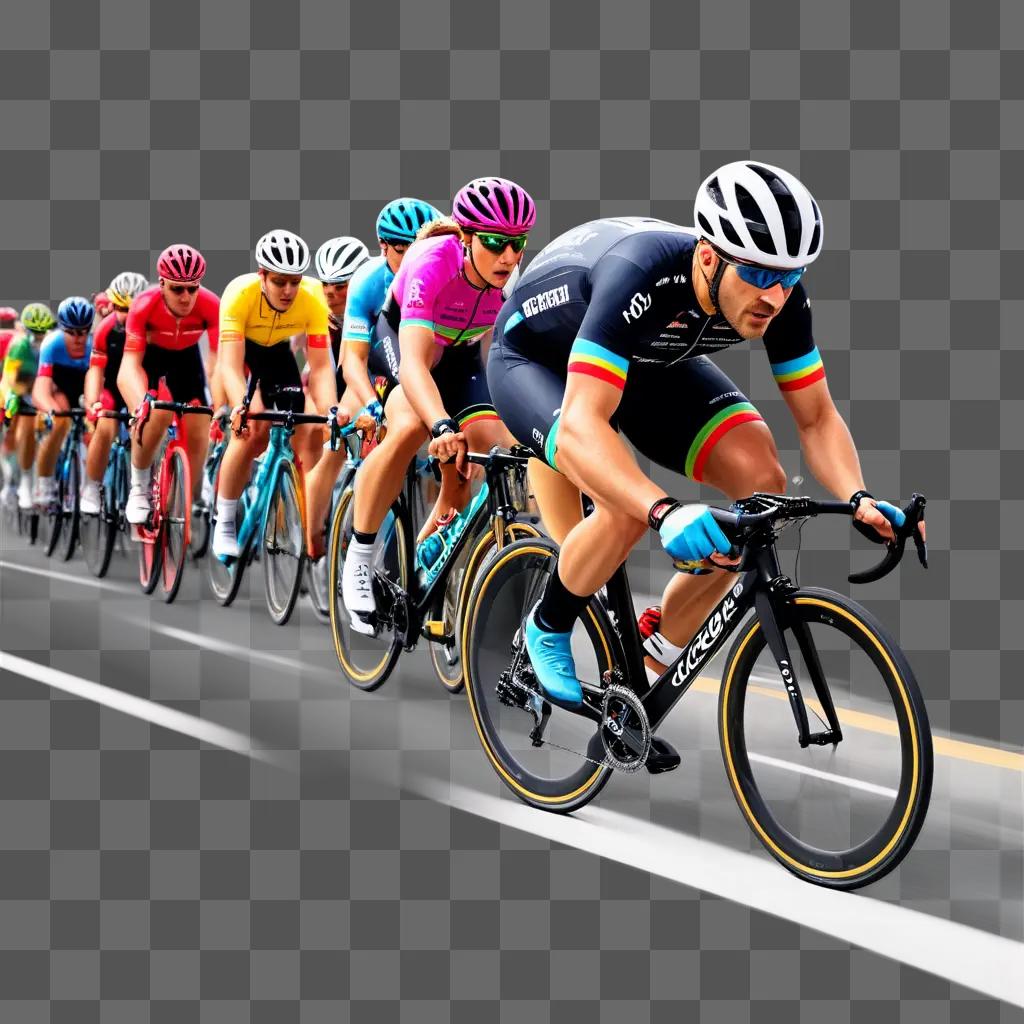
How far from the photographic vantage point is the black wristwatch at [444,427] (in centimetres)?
593

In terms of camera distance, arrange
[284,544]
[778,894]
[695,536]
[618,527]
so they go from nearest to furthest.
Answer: [695,536] → [778,894] → [618,527] → [284,544]

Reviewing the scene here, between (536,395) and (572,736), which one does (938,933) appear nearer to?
(572,736)

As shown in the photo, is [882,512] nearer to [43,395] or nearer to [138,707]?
[138,707]

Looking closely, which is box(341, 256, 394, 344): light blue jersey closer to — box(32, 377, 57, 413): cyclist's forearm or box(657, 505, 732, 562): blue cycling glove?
box(657, 505, 732, 562): blue cycling glove

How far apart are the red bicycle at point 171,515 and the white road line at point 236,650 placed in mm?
744

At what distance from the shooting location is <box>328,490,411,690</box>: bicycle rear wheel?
7.17 m

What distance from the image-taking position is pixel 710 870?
16.1 ft

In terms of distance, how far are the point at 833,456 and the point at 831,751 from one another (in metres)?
0.94

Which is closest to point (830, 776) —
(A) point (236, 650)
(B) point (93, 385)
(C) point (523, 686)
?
(C) point (523, 686)

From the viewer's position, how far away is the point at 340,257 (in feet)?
30.8

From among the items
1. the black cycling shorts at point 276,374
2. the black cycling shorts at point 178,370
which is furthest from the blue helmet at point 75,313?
the black cycling shorts at point 276,374

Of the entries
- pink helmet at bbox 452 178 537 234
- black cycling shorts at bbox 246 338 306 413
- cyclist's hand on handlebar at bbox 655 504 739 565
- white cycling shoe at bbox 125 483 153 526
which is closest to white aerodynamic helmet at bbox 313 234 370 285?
black cycling shorts at bbox 246 338 306 413

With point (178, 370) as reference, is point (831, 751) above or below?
below

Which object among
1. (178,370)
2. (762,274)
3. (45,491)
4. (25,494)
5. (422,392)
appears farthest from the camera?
(25,494)
